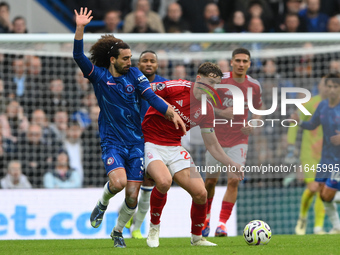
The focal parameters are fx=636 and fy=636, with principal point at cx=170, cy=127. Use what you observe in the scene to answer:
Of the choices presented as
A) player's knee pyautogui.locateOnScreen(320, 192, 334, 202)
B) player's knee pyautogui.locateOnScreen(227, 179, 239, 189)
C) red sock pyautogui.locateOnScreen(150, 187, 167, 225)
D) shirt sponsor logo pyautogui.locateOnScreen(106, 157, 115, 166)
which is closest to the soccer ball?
red sock pyautogui.locateOnScreen(150, 187, 167, 225)

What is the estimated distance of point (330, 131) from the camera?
10617mm

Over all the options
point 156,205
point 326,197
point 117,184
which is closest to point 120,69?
point 117,184

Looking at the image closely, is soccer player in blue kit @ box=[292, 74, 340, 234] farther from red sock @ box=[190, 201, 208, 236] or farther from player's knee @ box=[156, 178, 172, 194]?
player's knee @ box=[156, 178, 172, 194]

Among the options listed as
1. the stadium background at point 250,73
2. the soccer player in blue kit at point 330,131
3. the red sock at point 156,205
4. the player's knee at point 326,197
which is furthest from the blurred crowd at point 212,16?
the red sock at point 156,205

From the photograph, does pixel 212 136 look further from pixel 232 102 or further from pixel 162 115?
pixel 232 102

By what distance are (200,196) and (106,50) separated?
1.98m

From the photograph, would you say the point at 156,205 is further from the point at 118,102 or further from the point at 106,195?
the point at 118,102

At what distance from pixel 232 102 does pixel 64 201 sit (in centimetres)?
349

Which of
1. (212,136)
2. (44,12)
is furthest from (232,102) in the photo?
(44,12)

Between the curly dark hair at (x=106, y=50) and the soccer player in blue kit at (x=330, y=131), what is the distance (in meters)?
4.47

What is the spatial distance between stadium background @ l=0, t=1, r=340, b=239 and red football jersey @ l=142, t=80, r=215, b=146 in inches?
139

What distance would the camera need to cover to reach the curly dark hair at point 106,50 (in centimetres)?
723

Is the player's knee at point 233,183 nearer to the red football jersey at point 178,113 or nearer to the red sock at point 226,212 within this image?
the red sock at point 226,212

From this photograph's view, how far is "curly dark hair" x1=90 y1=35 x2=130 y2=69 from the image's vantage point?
723cm
